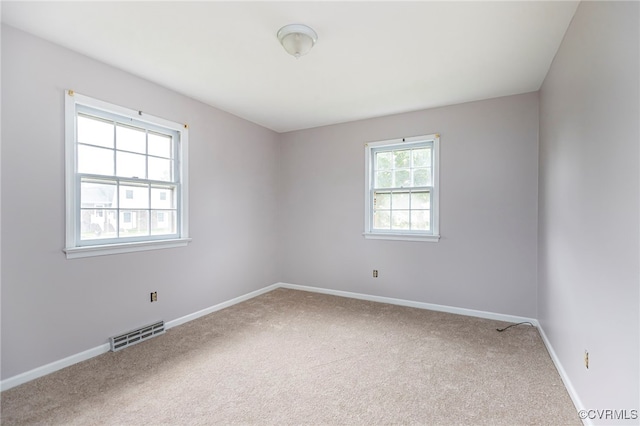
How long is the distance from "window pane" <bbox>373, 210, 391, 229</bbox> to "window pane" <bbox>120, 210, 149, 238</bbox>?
2.83 meters

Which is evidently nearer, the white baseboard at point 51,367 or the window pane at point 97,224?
the white baseboard at point 51,367

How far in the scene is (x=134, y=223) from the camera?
9.83 feet

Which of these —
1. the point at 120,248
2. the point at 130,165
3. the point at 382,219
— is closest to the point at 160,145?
the point at 130,165

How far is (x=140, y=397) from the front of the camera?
204cm

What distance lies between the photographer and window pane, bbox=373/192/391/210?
4.21 metres

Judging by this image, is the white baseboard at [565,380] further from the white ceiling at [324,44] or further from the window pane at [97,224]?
the window pane at [97,224]

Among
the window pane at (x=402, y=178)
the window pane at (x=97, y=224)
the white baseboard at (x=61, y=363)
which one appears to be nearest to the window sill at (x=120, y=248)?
the window pane at (x=97, y=224)

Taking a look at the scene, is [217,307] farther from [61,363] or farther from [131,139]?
[131,139]

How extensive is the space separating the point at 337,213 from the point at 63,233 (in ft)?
10.3

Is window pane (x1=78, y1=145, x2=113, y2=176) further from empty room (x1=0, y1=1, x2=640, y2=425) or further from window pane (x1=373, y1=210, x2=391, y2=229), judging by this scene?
window pane (x1=373, y1=210, x2=391, y2=229)

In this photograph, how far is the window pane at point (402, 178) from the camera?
4066 mm

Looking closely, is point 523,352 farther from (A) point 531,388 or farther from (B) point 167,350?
(B) point 167,350

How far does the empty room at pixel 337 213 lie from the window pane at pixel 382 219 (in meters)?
0.03

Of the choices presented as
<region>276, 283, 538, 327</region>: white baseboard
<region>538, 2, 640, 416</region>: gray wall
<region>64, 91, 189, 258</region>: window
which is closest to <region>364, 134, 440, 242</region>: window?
<region>276, 283, 538, 327</region>: white baseboard
